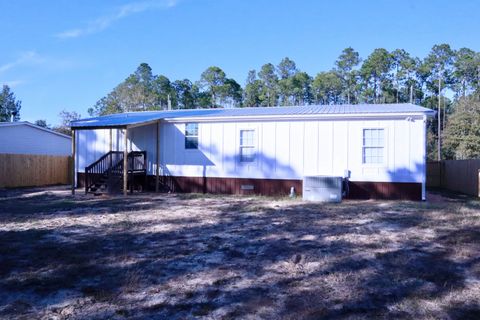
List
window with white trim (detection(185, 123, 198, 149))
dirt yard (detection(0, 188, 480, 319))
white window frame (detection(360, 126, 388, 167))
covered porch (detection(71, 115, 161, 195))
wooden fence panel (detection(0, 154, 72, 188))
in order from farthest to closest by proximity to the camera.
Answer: wooden fence panel (detection(0, 154, 72, 188)), window with white trim (detection(185, 123, 198, 149)), covered porch (detection(71, 115, 161, 195)), white window frame (detection(360, 126, 388, 167)), dirt yard (detection(0, 188, 480, 319))

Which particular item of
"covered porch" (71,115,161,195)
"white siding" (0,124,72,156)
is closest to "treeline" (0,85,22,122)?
"white siding" (0,124,72,156)

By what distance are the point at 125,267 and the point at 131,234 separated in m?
2.10

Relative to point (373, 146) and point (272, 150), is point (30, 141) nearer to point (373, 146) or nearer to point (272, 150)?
point (272, 150)

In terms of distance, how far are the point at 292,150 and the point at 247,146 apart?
162cm

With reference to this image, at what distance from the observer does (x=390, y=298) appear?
4.45 m

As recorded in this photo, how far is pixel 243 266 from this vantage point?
563cm

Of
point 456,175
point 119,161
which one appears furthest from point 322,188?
point 456,175

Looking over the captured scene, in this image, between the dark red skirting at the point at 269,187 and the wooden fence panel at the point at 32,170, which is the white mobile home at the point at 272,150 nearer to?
the dark red skirting at the point at 269,187

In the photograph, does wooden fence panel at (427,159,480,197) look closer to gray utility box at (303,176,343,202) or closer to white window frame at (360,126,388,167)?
white window frame at (360,126,388,167)

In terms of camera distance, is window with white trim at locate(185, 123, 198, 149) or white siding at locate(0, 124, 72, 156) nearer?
window with white trim at locate(185, 123, 198, 149)

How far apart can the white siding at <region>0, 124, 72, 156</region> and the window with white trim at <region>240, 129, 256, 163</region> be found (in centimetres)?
1379

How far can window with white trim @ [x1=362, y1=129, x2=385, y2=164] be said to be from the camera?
13.4 metres

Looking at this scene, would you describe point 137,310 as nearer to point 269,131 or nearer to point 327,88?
point 269,131

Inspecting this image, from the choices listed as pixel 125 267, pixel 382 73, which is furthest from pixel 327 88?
pixel 125 267
